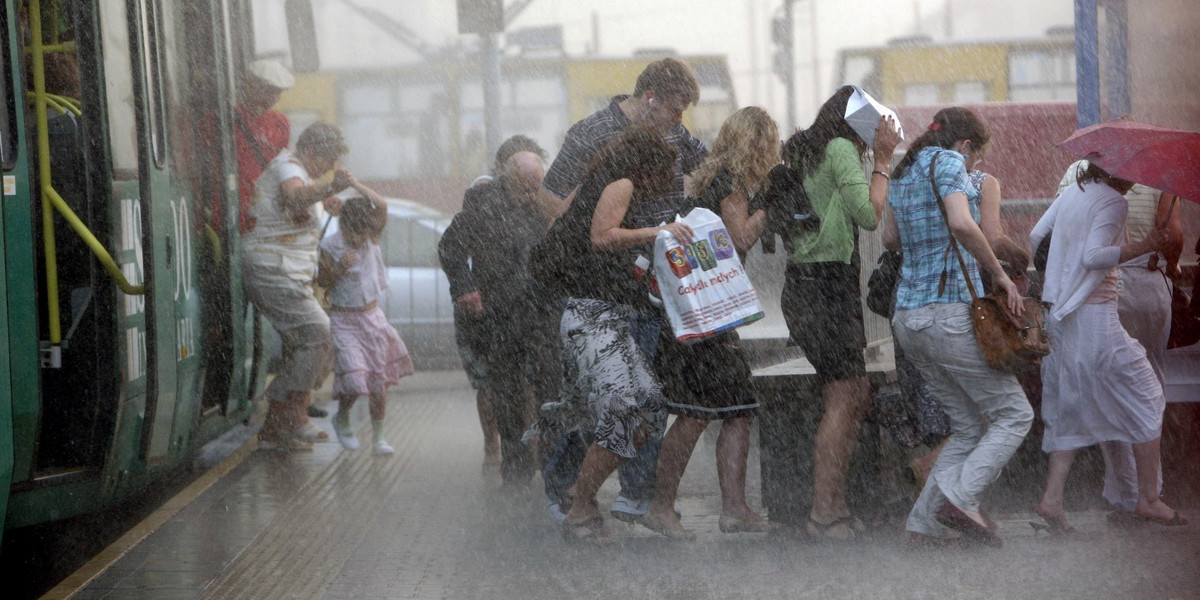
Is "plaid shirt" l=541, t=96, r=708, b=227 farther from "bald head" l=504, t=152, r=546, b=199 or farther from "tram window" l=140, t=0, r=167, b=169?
"tram window" l=140, t=0, r=167, b=169

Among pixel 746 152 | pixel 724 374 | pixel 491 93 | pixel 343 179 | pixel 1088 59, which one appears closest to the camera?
pixel 724 374

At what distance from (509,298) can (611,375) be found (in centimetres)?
A: 174

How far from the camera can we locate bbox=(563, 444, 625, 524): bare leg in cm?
508

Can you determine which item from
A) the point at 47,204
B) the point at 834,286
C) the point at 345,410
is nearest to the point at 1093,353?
the point at 834,286

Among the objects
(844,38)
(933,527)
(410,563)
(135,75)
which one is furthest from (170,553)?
(844,38)

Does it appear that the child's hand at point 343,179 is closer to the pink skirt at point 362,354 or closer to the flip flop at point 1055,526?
the pink skirt at point 362,354

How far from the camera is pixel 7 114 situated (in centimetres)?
449

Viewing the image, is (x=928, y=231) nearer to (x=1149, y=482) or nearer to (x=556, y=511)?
(x=1149, y=482)

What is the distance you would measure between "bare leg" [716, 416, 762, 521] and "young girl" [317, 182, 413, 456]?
2.77 metres

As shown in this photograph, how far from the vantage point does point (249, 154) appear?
7598 mm

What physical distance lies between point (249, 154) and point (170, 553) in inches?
118

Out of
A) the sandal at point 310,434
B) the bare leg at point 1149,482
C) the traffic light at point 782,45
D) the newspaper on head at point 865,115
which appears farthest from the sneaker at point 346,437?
the traffic light at point 782,45

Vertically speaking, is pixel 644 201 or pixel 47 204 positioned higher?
pixel 47 204

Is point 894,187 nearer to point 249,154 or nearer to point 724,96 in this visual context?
point 249,154
